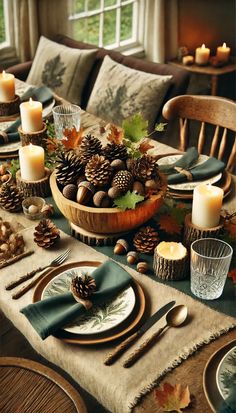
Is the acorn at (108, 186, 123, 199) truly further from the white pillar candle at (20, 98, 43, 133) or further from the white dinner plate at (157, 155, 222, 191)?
the white pillar candle at (20, 98, 43, 133)

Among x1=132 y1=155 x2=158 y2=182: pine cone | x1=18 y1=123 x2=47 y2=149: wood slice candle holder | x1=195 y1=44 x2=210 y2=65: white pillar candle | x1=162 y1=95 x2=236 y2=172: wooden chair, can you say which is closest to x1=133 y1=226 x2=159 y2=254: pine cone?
x1=132 y1=155 x2=158 y2=182: pine cone

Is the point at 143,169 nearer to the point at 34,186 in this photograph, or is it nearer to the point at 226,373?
the point at 34,186

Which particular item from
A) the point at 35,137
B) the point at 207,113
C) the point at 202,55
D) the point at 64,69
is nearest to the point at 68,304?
the point at 35,137

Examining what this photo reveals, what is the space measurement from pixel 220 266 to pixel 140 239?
0.26m

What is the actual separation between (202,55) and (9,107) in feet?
6.77

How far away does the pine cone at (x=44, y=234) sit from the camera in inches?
54.4

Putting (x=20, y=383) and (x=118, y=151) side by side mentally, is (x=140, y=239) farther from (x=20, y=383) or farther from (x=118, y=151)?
(x=20, y=383)

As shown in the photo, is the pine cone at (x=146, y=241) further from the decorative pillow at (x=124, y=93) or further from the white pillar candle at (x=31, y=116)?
the decorative pillow at (x=124, y=93)

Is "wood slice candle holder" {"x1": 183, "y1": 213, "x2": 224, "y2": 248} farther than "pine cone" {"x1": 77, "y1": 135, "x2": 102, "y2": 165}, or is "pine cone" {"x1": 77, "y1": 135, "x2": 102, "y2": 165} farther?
"pine cone" {"x1": 77, "y1": 135, "x2": 102, "y2": 165}

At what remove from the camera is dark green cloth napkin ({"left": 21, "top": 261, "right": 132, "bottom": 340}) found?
3.65 ft

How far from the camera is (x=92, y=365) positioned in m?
1.06

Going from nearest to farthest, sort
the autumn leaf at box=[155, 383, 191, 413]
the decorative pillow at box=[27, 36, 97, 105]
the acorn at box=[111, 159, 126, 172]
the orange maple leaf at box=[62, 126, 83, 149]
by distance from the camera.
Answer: the autumn leaf at box=[155, 383, 191, 413]
the acorn at box=[111, 159, 126, 172]
the orange maple leaf at box=[62, 126, 83, 149]
the decorative pillow at box=[27, 36, 97, 105]

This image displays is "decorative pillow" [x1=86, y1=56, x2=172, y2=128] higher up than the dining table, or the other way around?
the dining table

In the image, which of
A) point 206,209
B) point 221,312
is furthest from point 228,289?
point 206,209
